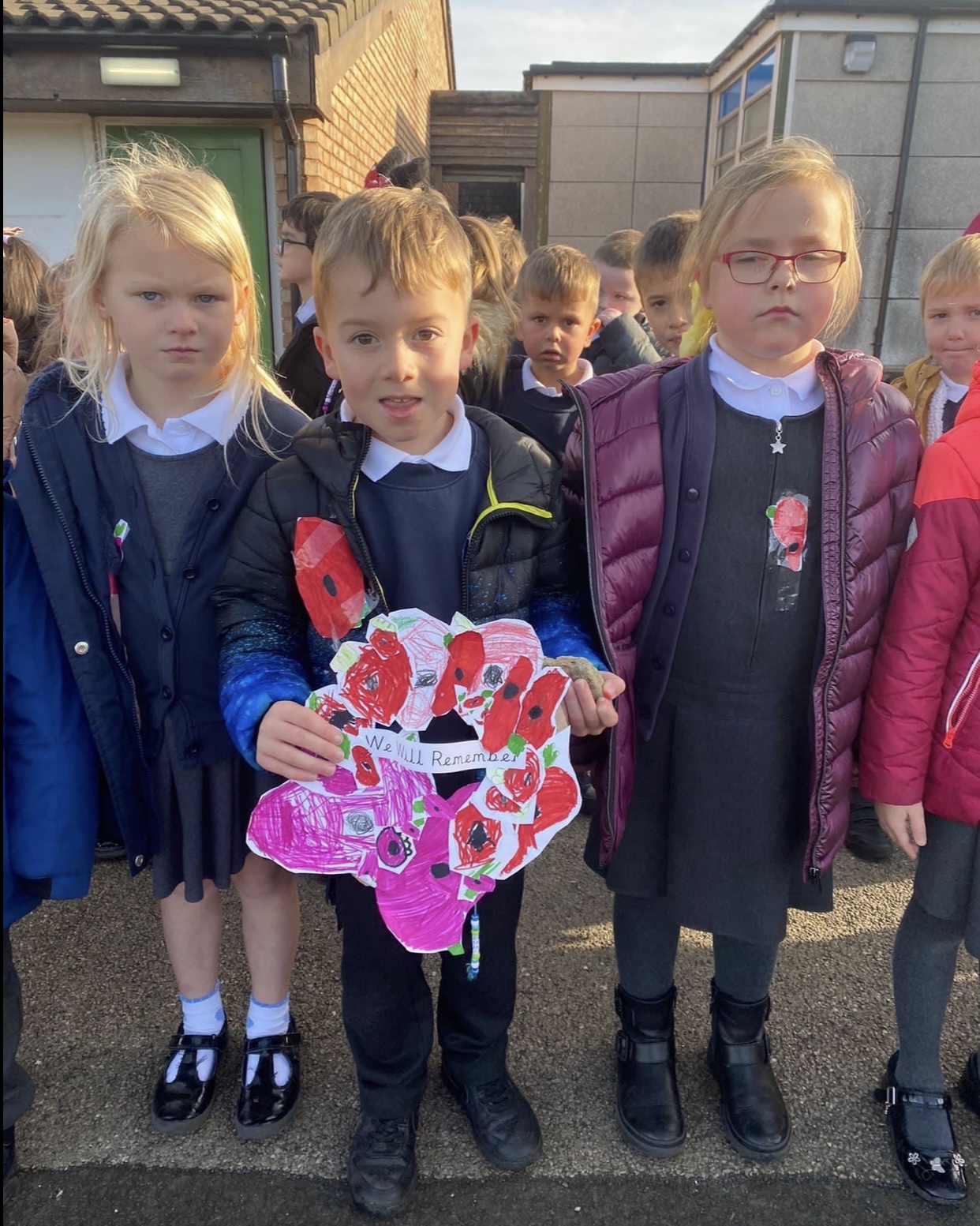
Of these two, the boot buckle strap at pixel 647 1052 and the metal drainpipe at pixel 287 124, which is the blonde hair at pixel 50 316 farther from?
the metal drainpipe at pixel 287 124

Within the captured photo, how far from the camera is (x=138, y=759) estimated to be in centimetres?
173

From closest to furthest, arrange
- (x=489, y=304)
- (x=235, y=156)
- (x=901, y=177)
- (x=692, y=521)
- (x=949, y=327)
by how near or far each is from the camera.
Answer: (x=692, y=521) → (x=489, y=304) → (x=949, y=327) → (x=235, y=156) → (x=901, y=177)

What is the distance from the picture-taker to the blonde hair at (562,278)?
289 centimetres

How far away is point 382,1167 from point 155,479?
1452mm

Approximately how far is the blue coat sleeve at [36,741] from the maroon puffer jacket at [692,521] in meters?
1.01

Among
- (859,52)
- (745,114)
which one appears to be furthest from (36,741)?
(745,114)

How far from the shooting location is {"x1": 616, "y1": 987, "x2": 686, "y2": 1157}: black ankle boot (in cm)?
187

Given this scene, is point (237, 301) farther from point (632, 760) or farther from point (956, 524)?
point (956, 524)

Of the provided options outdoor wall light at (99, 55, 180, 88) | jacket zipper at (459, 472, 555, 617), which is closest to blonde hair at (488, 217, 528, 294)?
jacket zipper at (459, 472, 555, 617)

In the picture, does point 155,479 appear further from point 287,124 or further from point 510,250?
point 287,124

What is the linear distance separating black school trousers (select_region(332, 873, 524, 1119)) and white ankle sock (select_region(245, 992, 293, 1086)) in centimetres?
26

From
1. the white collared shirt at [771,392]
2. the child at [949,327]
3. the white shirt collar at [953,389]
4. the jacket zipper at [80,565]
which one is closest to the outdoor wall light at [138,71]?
the child at [949,327]

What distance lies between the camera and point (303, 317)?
3438 millimetres

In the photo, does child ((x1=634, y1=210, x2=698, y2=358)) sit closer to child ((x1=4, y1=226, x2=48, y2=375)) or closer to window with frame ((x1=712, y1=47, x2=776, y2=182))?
child ((x1=4, y1=226, x2=48, y2=375))
